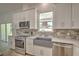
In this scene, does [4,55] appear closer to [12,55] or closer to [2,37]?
[12,55]

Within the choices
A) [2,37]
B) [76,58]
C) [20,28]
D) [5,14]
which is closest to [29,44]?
[20,28]

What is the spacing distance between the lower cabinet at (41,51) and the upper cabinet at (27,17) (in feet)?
0.79

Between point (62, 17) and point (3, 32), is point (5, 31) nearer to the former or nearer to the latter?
point (3, 32)

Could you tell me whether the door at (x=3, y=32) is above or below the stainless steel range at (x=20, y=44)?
above

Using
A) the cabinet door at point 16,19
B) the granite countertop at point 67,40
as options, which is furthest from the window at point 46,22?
the cabinet door at point 16,19

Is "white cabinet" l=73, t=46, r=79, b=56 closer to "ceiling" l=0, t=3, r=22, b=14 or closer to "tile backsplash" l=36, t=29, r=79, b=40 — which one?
"tile backsplash" l=36, t=29, r=79, b=40

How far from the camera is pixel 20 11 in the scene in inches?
Answer: 53.6

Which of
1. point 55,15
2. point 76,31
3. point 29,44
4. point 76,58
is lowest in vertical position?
point 76,58

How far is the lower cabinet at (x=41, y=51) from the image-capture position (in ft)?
4.46

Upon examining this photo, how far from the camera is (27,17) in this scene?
1.35 meters

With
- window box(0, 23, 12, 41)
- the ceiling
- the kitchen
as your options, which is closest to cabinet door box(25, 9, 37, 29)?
the kitchen

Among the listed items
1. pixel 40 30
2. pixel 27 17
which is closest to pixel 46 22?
pixel 40 30

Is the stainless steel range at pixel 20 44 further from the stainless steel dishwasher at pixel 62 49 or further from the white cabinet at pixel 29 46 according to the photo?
the stainless steel dishwasher at pixel 62 49

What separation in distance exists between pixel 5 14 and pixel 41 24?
41 centimetres
